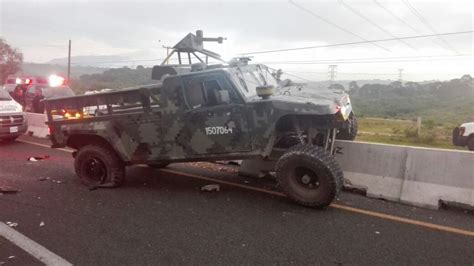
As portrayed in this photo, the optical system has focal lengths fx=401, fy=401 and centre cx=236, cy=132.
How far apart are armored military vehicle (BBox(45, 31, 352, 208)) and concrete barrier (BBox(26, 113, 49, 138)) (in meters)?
6.09

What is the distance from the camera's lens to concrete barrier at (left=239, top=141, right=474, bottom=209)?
574 centimetres

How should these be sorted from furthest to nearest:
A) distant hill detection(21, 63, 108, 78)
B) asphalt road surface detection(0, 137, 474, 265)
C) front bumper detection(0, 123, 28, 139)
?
distant hill detection(21, 63, 108, 78) < front bumper detection(0, 123, 28, 139) < asphalt road surface detection(0, 137, 474, 265)

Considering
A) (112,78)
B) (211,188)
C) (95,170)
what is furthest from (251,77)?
(112,78)

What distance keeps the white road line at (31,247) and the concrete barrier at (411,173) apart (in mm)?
4526

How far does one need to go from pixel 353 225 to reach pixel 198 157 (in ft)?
8.54

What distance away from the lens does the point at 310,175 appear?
19.1ft

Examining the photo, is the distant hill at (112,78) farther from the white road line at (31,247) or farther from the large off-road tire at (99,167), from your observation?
the white road line at (31,247)

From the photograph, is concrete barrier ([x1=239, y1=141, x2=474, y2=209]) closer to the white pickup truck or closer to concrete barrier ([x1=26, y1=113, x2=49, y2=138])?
the white pickup truck

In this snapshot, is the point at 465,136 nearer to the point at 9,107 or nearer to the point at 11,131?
the point at 11,131

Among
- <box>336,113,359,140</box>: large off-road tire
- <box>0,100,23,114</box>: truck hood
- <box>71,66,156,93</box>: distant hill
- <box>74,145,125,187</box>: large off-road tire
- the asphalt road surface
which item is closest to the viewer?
the asphalt road surface

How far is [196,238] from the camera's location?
473 centimetres

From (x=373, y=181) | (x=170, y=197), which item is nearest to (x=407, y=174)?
(x=373, y=181)

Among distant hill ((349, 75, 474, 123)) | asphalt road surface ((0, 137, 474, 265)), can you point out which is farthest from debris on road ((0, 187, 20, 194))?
distant hill ((349, 75, 474, 123))

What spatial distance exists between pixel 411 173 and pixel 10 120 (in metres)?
10.8
